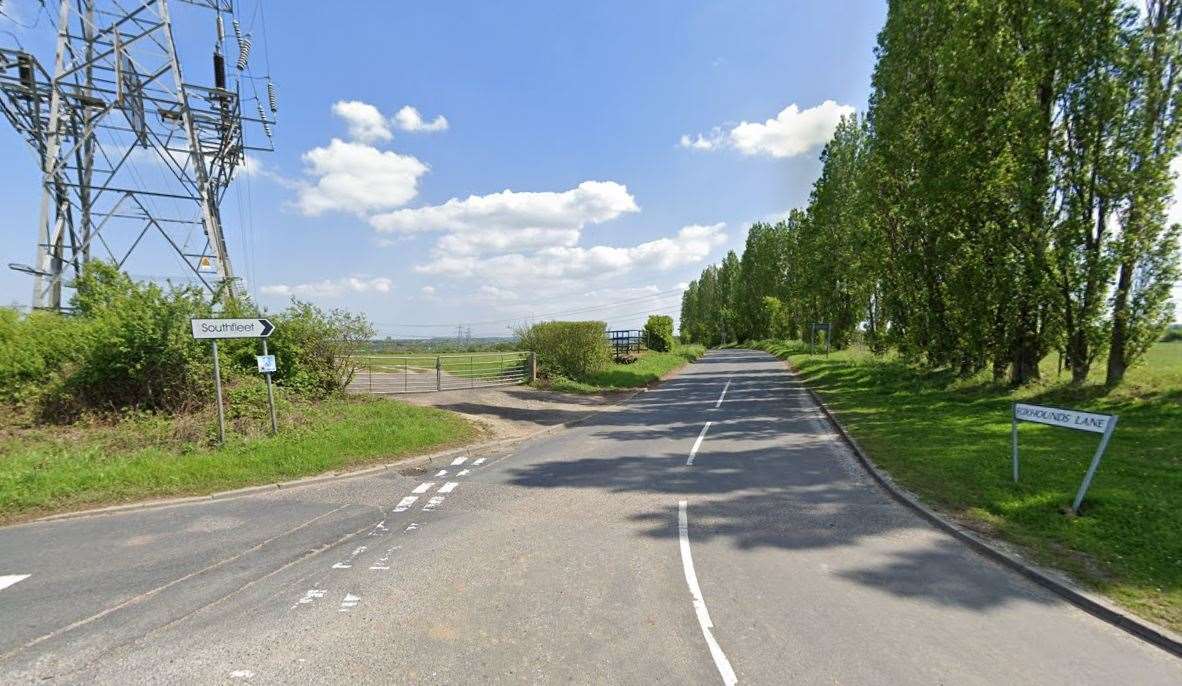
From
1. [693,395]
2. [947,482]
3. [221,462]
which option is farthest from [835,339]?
[221,462]

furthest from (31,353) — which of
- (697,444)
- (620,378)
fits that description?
(620,378)

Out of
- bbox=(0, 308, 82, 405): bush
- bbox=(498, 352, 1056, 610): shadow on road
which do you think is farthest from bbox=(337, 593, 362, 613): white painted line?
bbox=(0, 308, 82, 405): bush

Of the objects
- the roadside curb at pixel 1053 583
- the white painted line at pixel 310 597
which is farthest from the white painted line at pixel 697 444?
the white painted line at pixel 310 597

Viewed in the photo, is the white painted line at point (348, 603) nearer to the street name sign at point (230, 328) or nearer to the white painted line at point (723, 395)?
the street name sign at point (230, 328)

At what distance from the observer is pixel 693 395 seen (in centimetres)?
1984

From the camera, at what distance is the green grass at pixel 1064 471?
4832 mm

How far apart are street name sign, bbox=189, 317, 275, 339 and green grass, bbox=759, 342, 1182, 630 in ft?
35.6

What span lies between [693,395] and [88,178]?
2119cm

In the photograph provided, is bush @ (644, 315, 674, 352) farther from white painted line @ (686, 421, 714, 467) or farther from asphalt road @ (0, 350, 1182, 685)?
asphalt road @ (0, 350, 1182, 685)

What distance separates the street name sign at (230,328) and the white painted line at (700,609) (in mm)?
7991

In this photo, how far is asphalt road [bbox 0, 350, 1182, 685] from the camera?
349 cm

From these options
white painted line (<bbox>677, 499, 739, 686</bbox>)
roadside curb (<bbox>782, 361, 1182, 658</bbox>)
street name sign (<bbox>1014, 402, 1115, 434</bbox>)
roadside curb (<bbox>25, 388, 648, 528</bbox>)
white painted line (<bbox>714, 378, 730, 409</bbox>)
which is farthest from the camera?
white painted line (<bbox>714, 378, 730, 409</bbox>)

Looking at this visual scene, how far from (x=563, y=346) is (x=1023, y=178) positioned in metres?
16.2

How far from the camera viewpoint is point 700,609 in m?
4.21
